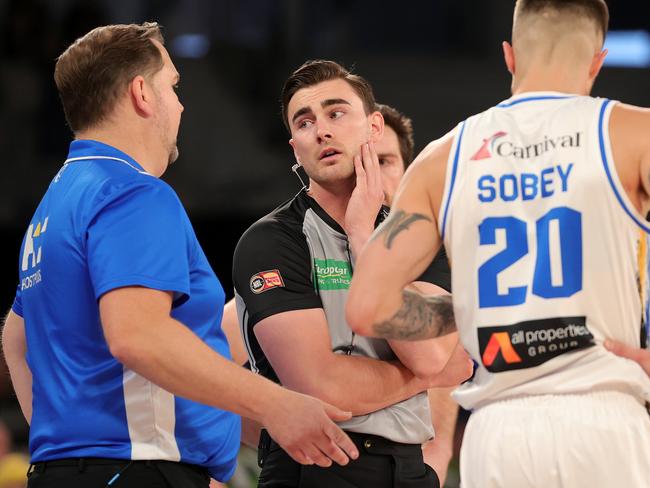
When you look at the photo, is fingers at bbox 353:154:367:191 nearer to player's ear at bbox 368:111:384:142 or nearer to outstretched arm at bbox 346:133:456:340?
player's ear at bbox 368:111:384:142

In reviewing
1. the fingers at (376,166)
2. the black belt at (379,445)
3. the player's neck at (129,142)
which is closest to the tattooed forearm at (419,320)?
the black belt at (379,445)

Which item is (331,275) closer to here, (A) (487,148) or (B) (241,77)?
(A) (487,148)

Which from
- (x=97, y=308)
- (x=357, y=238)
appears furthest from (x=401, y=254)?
(x=97, y=308)

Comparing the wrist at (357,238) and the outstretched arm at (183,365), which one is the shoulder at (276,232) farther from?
the outstretched arm at (183,365)

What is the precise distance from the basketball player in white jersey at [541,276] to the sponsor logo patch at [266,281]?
2.33 feet

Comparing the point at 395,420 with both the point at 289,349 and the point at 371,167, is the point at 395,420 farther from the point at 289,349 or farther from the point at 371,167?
the point at 371,167

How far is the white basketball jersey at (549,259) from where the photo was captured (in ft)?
9.64

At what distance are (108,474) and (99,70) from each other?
1.28m

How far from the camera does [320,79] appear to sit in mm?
4281

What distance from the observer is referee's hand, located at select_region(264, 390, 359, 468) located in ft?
9.80

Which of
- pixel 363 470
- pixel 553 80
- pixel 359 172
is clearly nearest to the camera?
pixel 553 80

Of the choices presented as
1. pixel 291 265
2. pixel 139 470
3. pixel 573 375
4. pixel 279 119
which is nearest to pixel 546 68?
pixel 573 375

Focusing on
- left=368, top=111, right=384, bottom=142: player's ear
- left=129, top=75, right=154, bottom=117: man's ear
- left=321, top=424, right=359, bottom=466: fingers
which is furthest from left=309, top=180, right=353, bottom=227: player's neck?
left=321, top=424, right=359, bottom=466: fingers

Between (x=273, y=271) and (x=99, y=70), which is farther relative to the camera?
(x=273, y=271)
